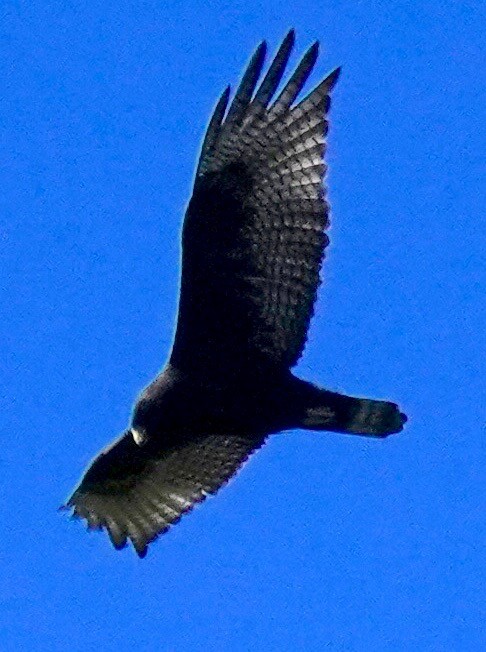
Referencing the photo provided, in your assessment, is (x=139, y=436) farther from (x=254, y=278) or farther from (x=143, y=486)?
(x=254, y=278)

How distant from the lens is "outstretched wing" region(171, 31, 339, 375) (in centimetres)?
1125

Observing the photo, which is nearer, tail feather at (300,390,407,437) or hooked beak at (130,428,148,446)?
tail feather at (300,390,407,437)

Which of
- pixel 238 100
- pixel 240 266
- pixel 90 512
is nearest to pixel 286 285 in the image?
pixel 240 266

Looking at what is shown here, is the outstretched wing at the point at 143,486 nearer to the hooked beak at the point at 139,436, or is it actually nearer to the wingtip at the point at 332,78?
the hooked beak at the point at 139,436

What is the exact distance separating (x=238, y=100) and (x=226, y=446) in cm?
207

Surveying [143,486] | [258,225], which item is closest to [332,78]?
[258,225]

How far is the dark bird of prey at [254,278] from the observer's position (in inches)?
444

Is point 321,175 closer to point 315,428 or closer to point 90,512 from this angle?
point 315,428

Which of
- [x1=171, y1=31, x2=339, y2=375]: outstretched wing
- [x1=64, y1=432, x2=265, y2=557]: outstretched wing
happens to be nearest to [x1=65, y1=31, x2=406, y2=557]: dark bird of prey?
[x1=171, y1=31, x2=339, y2=375]: outstretched wing

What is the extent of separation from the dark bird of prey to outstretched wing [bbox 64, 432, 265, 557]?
37 cm

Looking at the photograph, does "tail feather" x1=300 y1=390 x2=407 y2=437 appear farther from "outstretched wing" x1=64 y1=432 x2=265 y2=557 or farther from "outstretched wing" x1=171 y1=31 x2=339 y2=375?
"outstretched wing" x1=64 y1=432 x2=265 y2=557

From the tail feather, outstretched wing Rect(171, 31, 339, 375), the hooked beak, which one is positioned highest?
outstretched wing Rect(171, 31, 339, 375)

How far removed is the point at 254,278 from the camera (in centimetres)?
1152

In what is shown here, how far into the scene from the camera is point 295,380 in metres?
11.6
